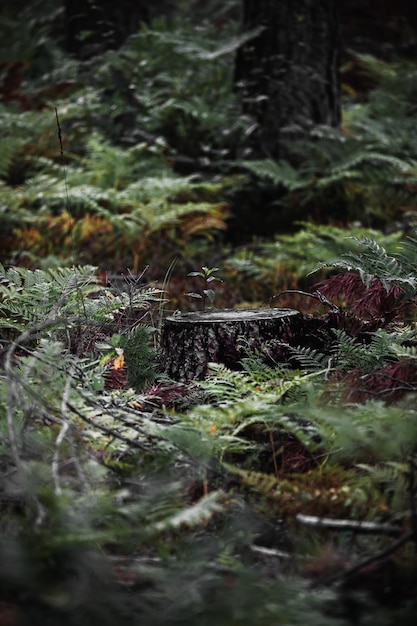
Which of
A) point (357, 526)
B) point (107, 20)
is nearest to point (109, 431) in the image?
point (357, 526)

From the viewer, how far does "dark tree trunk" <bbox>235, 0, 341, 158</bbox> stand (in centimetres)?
683

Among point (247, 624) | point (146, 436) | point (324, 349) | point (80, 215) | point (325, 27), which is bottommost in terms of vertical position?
point (80, 215)

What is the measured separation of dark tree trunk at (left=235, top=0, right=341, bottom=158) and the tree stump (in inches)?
167

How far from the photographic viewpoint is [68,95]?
8961 mm

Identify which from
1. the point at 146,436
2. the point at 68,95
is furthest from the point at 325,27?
the point at 146,436

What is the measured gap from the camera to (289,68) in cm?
685

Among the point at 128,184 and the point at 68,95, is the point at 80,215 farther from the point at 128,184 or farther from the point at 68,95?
the point at 68,95

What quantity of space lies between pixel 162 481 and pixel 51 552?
0.48m

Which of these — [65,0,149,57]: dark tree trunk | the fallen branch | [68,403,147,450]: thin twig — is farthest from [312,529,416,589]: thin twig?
[65,0,149,57]: dark tree trunk

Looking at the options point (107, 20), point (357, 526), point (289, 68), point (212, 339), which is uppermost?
point (107, 20)

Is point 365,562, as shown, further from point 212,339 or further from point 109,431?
point 212,339

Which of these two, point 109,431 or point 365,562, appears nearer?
point 365,562

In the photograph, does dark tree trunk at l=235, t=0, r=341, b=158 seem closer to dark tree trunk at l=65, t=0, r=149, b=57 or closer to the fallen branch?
dark tree trunk at l=65, t=0, r=149, b=57

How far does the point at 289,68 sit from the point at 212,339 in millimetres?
4643
